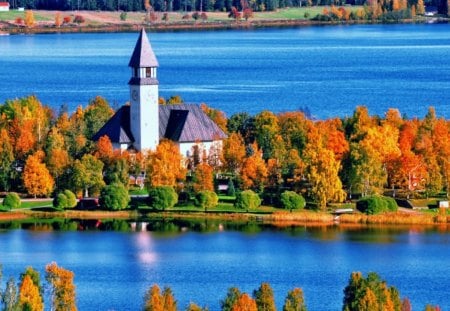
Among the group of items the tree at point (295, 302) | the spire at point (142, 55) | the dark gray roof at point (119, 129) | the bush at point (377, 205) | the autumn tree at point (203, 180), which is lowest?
the tree at point (295, 302)

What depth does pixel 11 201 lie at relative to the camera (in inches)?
2808

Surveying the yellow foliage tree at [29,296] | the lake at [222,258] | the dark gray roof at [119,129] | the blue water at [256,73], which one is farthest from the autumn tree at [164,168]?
the blue water at [256,73]

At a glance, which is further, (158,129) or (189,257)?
(158,129)

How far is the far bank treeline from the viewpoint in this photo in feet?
241

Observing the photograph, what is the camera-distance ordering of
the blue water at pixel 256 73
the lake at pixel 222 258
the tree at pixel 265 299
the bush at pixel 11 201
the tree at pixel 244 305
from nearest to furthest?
the tree at pixel 244 305, the tree at pixel 265 299, the lake at pixel 222 258, the bush at pixel 11 201, the blue water at pixel 256 73

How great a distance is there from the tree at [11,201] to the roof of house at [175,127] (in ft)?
29.9

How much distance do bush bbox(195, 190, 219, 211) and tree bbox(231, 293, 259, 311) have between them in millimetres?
24262

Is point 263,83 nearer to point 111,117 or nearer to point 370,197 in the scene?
point 111,117

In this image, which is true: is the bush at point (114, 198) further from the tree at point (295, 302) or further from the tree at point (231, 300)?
the tree at point (295, 302)

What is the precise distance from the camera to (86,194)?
2921 inches

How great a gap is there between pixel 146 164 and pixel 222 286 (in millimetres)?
20333

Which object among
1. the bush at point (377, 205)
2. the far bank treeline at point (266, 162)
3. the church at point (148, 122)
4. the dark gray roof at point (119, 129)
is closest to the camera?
the bush at point (377, 205)

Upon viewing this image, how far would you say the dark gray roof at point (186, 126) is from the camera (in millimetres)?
80000

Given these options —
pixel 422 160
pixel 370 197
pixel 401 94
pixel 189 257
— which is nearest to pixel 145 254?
pixel 189 257
